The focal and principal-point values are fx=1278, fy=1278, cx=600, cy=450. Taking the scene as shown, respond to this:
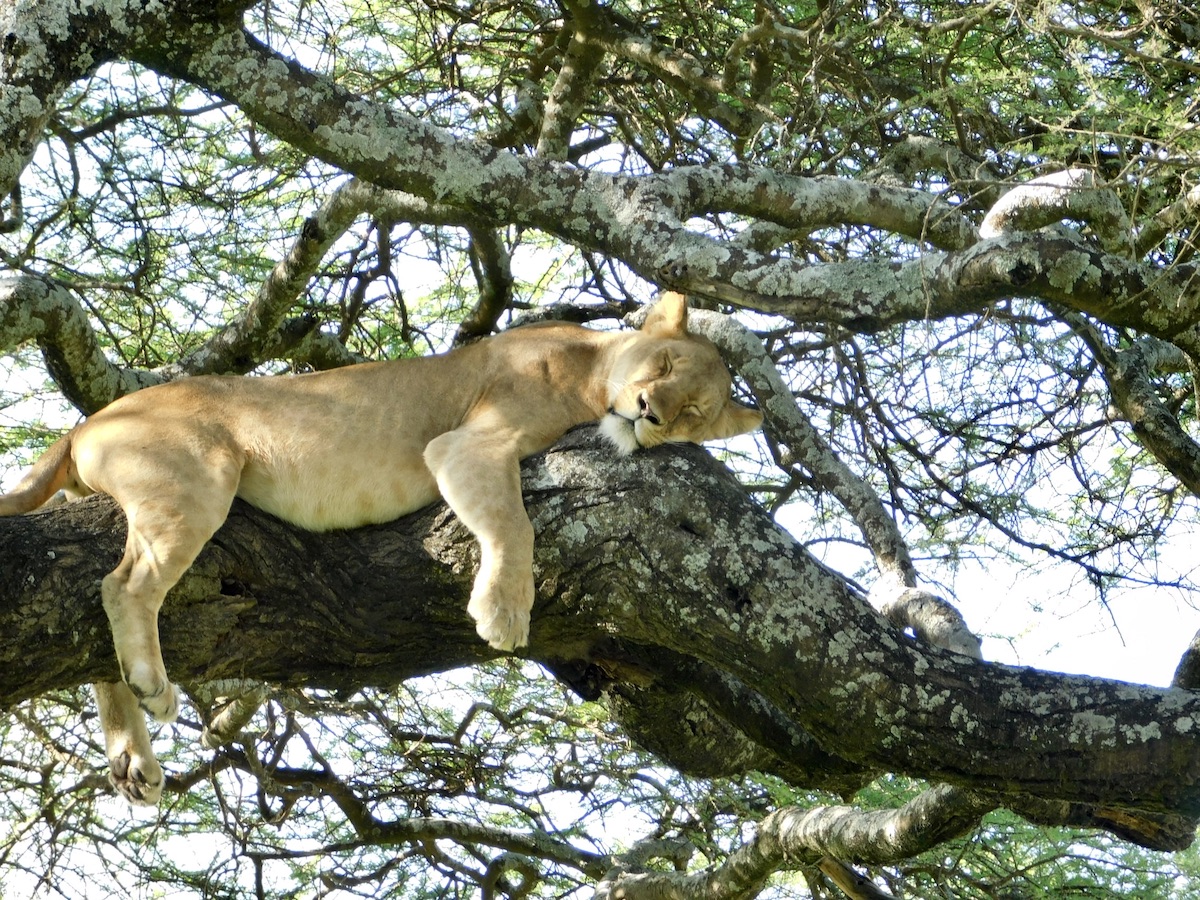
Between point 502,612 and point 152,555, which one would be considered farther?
point 502,612

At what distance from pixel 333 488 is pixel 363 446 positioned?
243 millimetres

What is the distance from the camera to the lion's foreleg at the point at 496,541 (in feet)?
12.0

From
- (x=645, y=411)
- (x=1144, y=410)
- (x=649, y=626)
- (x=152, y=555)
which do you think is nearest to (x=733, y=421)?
(x=645, y=411)

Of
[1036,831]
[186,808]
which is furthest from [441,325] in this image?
[1036,831]

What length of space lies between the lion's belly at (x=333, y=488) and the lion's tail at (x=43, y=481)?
599 millimetres

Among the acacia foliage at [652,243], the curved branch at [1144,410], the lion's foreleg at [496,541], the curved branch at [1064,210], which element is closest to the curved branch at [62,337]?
the acacia foliage at [652,243]

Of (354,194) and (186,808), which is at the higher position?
(354,194)

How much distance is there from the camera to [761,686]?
12.2 feet

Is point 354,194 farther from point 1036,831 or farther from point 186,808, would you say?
point 1036,831

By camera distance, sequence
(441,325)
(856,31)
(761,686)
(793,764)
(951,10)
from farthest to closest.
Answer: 1. (441,325)
2. (951,10)
3. (856,31)
4. (793,764)
5. (761,686)

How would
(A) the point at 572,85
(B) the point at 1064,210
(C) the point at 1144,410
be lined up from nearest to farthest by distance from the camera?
(B) the point at 1064,210, (C) the point at 1144,410, (A) the point at 572,85

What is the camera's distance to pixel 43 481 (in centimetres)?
409

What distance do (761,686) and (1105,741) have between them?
93 cm

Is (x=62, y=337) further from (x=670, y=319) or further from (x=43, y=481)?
(x=670, y=319)
